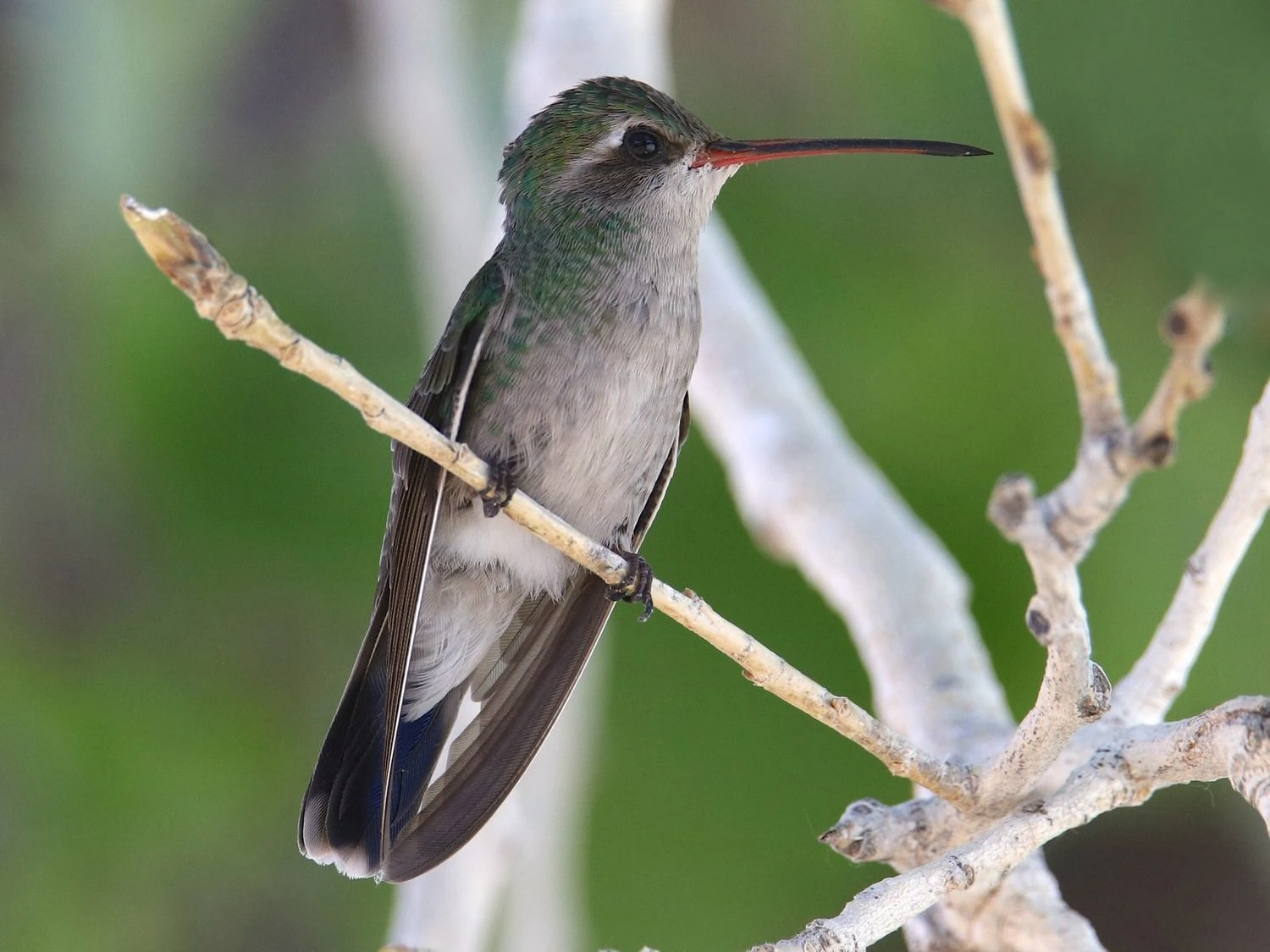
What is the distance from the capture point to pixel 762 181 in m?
3.99

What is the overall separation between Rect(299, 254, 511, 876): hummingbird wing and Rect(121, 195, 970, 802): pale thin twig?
0.80ft

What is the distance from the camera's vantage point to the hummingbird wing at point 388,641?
5.52ft

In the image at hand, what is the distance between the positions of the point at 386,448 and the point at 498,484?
7.61 ft

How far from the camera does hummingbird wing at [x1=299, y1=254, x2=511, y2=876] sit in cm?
168

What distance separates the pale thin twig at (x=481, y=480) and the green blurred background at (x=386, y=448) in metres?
1.95

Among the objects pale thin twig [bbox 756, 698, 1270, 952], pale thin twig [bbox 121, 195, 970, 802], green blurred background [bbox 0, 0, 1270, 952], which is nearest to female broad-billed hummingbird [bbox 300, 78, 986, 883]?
pale thin twig [bbox 121, 195, 970, 802]

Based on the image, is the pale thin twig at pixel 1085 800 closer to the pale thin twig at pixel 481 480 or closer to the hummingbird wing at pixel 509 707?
the pale thin twig at pixel 481 480

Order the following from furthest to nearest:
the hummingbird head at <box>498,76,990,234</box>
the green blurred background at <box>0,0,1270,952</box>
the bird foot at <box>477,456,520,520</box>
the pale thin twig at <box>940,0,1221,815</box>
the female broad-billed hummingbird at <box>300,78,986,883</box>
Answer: the green blurred background at <box>0,0,1270,952</box>, the hummingbird head at <box>498,76,990,234</box>, the female broad-billed hummingbird at <box>300,78,986,883</box>, the bird foot at <box>477,456,520,520</box>, the pale thin twig at <box>940,0,1221,815</box>

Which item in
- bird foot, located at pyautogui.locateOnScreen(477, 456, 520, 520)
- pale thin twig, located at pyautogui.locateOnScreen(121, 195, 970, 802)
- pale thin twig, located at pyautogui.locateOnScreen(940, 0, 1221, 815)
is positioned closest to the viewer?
pale thin twig, located at pyautogui.locateOnScreen(121, 195, 970, 802)

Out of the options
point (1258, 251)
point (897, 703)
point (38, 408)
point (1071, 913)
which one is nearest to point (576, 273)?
point (897, 703)

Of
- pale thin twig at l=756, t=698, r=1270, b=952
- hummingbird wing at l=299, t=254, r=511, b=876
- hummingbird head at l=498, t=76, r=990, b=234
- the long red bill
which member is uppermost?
hummingbird head at l=498, t=76, r=990, b=234

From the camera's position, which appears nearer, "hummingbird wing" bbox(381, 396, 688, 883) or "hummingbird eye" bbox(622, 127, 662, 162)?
"hummingbird wing" bbox(381, 396, 688, 883)

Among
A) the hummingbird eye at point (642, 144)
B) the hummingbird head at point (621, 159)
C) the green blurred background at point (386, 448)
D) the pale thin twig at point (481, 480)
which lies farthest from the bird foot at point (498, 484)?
the green blurred background at point (386, 448)

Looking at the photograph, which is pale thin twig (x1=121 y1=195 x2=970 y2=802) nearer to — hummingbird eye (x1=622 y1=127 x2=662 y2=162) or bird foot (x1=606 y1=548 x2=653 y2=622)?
bird foot (x1=606 y1=548 x2=653 y2=622)
